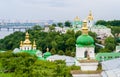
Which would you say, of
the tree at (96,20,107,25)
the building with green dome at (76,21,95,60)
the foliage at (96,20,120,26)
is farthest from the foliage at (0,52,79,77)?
the tree at (96,20,107,25)

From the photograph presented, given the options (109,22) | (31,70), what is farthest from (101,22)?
(31,70)

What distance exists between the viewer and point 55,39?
7488 cm

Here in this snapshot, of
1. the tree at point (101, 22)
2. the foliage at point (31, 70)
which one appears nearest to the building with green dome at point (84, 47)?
the foliage at point (31, 70)

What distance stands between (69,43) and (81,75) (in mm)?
54890

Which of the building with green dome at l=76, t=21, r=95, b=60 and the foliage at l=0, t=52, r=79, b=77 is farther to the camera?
the building with green dome at l=76, t=21, r=95, b=60

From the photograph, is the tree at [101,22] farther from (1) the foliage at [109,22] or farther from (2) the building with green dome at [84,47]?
(2) the building with green dome at [84,47]

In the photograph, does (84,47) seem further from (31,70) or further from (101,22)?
(101,22)

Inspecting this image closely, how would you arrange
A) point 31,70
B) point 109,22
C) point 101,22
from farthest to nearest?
point 101,22 → point 109,22 → point 31,70

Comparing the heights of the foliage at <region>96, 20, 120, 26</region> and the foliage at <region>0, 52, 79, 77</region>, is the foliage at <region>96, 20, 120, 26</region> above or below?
below

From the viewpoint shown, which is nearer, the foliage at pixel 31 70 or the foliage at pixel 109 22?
the foliage at pixel 31 70

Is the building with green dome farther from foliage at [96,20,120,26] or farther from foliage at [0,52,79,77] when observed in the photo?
foliage at [96,20,120,26]

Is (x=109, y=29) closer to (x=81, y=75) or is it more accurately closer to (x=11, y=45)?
(x=11, y=45)

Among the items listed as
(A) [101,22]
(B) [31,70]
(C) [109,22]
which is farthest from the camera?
(A) [101,22]

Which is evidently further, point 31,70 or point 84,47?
point 84,47
